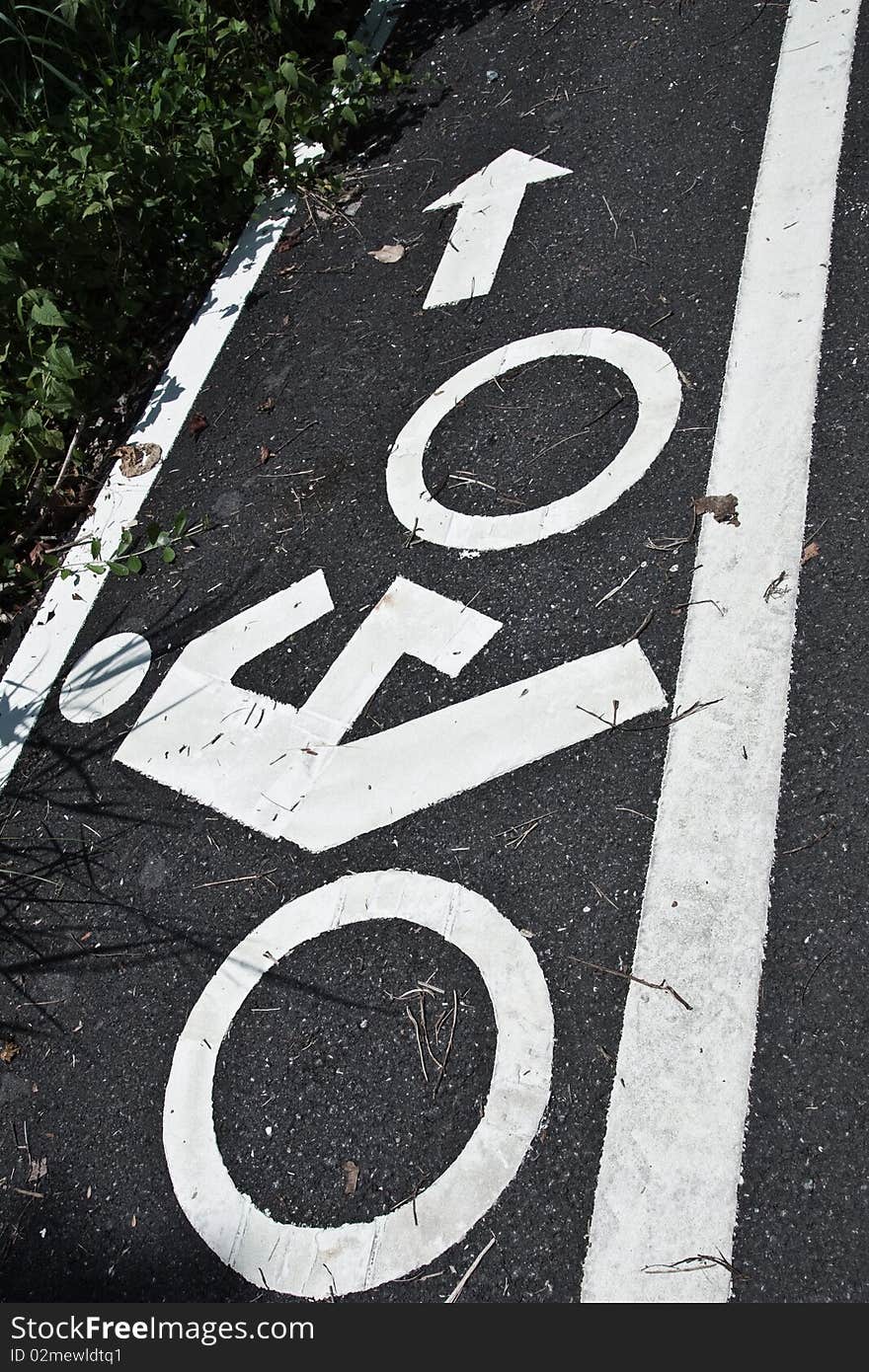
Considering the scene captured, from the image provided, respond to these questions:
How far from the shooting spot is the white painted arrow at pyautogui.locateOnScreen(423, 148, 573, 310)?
398cm

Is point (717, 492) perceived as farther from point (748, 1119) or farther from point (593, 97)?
point (593, 97)

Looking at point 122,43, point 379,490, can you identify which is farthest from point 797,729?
point 122,43

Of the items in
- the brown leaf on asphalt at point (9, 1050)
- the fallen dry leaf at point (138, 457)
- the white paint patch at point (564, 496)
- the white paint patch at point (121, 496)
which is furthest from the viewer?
the fallen dry leaf at point (138, 457)

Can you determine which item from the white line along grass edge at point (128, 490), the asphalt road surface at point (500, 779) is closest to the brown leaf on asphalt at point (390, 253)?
the asphalt road surface at point (500, 779)

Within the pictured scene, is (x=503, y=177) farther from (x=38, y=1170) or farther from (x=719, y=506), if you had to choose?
(x=38, y=1170)

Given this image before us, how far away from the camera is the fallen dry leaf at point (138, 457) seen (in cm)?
397

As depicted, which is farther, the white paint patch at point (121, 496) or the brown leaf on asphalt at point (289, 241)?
the brown leaf on asphalt at point (289, 241)

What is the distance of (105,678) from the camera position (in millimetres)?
3439

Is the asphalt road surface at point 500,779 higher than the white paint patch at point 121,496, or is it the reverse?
the white paint patch at point 121,496

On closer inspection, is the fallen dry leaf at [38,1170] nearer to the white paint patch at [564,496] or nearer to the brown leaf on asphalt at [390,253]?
the white paint patch at [564,496]

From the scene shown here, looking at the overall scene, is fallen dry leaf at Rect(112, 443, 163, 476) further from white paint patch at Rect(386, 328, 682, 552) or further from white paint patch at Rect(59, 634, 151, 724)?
white paint patch at Rect(386, 328, 682, 552)

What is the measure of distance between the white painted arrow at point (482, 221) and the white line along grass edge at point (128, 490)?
2.60 ft

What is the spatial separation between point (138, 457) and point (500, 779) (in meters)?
2.10

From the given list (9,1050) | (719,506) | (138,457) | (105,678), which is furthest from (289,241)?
(9,1050)
